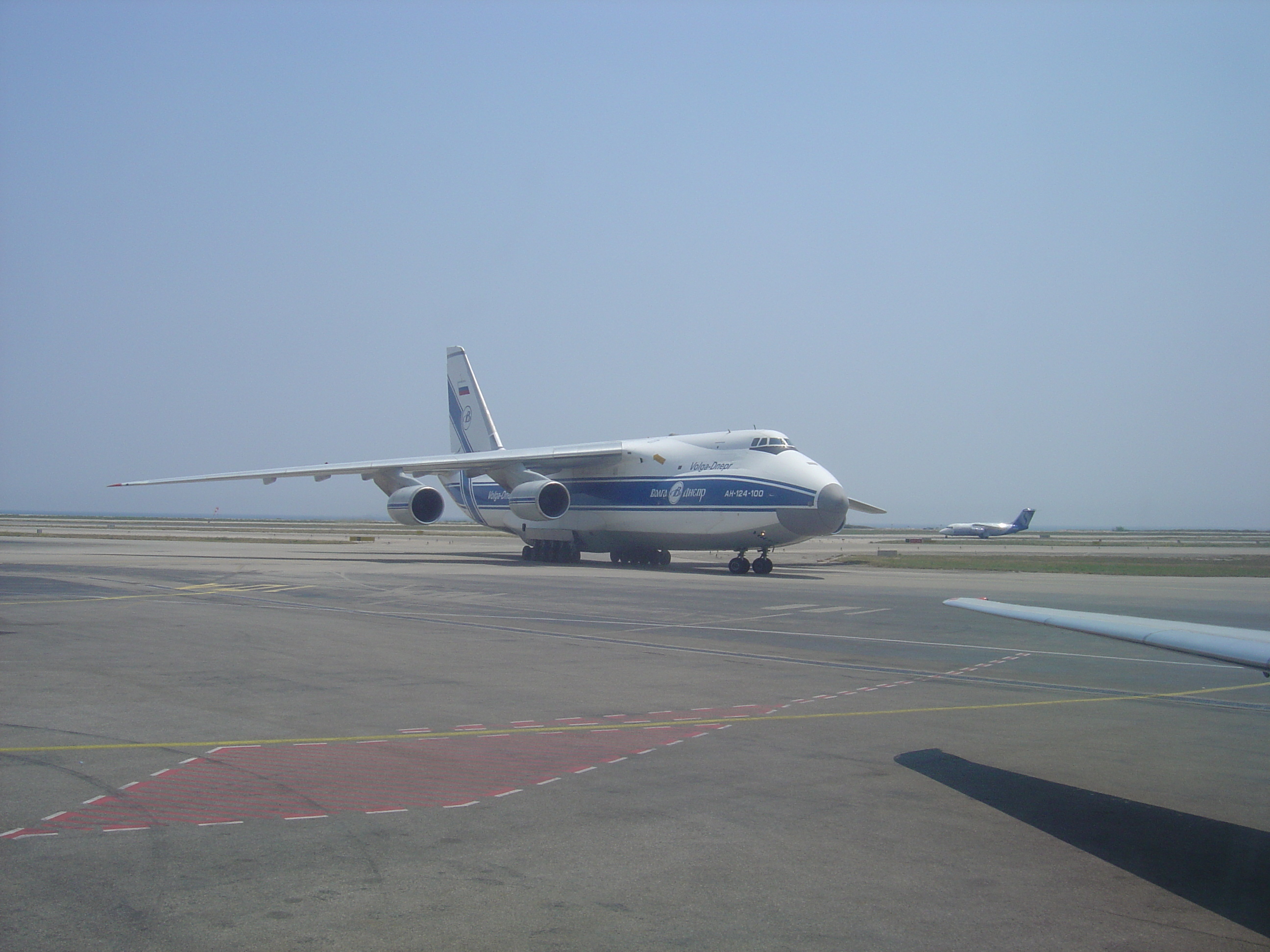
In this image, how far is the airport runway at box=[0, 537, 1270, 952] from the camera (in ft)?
13.8

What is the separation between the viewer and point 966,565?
35.0m

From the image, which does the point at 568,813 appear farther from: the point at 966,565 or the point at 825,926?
the point at 966,565

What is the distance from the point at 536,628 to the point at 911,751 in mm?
8909

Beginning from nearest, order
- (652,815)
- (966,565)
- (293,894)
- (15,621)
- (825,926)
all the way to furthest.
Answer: (825,926) → (293,894) → (652,815) → (15,621) → (966,565)

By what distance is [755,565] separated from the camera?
31.4 metres

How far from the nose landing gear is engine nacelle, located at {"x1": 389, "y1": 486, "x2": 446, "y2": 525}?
12.5 metres

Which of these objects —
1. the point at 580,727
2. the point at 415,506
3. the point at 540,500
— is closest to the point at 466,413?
the point at 415,506

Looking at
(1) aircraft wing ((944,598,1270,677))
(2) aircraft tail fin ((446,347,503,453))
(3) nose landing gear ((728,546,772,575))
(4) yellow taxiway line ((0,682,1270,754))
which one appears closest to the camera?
(1) aircraft wing ((944,598,1270,677))

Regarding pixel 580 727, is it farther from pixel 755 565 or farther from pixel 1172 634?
pixel 755 565

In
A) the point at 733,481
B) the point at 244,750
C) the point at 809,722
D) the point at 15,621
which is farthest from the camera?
the point at 733,481

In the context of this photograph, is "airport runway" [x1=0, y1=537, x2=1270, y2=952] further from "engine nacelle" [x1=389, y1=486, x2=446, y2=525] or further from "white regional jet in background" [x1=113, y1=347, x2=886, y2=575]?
"engine nacelle" [x1=389, y1=486, x2=446, y2=525]

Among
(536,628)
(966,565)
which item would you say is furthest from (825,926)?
(966,565)

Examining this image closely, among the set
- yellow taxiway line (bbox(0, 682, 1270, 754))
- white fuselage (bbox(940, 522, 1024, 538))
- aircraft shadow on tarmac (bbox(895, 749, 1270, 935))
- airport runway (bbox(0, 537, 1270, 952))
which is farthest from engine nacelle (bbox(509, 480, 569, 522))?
white fuselage (bbox(940, 522, 1024, 538))

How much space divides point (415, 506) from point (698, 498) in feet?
40.7
